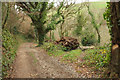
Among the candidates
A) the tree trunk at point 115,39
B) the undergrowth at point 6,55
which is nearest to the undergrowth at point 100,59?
the tree trunk at point 115,39

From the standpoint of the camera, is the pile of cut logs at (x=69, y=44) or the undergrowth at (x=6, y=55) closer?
the undergrowth at (x=6, y=55)

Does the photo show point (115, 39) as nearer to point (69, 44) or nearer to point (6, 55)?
point (6, 55)

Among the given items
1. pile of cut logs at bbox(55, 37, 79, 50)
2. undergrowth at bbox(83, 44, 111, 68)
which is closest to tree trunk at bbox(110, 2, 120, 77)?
undergrowth at bbox(83, 44, 111, 68)

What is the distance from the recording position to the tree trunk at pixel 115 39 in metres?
3.82

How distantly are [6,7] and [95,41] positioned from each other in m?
11.5

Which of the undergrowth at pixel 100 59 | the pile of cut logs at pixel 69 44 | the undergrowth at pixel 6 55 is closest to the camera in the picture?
the undergrowth at pixel 100 59

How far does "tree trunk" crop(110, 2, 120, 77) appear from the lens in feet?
12.5

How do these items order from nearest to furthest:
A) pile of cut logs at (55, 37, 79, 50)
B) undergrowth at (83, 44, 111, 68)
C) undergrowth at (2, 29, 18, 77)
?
undergrowth at (83, 44, 111, 68)
undergrowth at (2, 29, 18, 77)
pile of cut logs at (55, 37, 79, 50)

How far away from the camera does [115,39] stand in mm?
4051

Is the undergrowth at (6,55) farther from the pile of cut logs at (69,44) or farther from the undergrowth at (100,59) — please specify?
the pile of cut logs at (69,44)

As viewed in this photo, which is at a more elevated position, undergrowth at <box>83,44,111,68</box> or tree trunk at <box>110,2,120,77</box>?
tree trunk at <box>110,2,120,77</box>

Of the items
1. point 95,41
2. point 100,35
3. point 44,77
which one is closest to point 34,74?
point 44,77

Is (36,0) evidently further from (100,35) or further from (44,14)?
(100,35)

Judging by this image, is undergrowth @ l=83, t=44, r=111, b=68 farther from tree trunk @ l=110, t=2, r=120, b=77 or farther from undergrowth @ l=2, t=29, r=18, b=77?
undergrowth @ l=2, t=29, r=18, b=77
